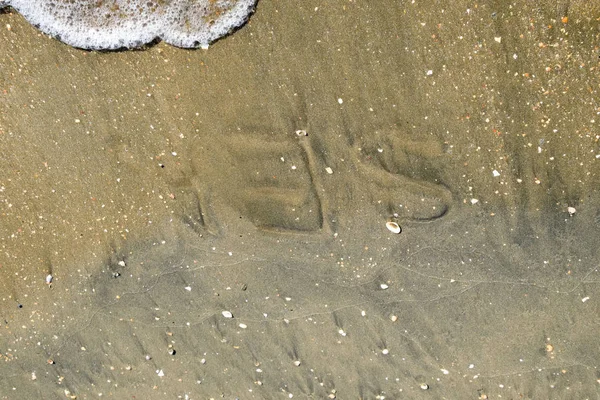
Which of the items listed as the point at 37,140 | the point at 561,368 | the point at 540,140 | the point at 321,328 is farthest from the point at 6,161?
the point at 561,368

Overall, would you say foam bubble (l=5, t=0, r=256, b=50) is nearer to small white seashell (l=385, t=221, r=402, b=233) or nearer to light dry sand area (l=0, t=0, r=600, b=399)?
light dry sand area (l=0, t=0, r=600, b=399)

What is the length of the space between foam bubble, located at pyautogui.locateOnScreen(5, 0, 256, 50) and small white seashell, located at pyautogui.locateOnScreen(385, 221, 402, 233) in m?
2.36

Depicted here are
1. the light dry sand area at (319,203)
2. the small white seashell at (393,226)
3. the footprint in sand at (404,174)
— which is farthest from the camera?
the small white seashell at (393,226)

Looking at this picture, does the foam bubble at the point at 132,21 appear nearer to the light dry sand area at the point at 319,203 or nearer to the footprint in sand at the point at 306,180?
the light dry sand area at the point at 319,203

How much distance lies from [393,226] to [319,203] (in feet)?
2.45

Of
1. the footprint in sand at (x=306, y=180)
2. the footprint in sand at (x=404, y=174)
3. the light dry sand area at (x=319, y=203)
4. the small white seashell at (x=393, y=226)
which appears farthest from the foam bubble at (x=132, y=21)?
the small white seashell at (x=393, y=226)

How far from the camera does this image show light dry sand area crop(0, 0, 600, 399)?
3.78 metres

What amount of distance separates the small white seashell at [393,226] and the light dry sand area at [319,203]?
0.05 m

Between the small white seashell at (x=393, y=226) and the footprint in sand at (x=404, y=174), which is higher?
the footprint in sand at (x=404, y=174)

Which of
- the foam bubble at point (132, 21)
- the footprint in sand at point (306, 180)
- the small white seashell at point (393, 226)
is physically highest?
the foam bubble at point (132, 21)

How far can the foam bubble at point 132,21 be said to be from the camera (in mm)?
3936

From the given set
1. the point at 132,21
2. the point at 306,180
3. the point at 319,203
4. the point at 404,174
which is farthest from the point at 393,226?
the point at 132,21

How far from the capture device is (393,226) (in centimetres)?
402

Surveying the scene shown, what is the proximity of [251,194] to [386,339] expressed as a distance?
1990 mm
